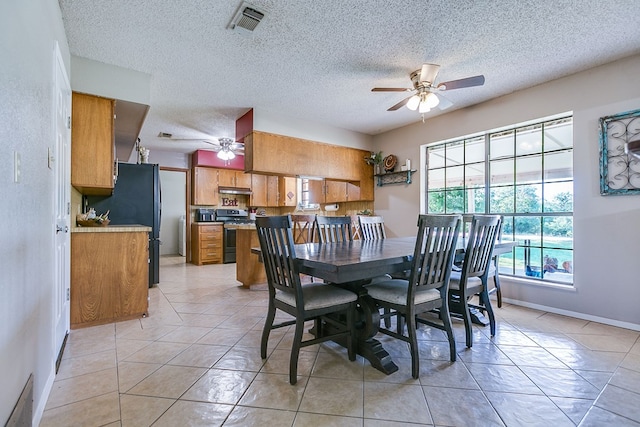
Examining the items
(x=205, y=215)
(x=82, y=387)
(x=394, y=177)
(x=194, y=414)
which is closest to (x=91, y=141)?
(x=82, y=387)

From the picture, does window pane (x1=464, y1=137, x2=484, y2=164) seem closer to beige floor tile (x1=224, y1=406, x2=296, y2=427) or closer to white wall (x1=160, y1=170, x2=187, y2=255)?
beige floor tile (x1=224, y1=406, x2=296, y2=427)

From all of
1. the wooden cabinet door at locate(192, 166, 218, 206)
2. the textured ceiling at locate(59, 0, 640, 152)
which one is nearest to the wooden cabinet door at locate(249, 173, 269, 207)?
the wooden cabinet door at locate(192, 166, 218, 206)

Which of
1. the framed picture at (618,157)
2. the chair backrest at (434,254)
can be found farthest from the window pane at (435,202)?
the chair backrest at (434,254)

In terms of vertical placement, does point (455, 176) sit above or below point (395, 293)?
above

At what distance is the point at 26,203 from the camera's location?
1.27 m

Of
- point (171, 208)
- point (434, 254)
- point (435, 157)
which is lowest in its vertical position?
point (434, 254)

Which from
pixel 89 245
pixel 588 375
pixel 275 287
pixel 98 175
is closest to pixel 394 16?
pixel 275 287

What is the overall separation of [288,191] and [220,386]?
518 centimetres

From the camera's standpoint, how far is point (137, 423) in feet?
4.62

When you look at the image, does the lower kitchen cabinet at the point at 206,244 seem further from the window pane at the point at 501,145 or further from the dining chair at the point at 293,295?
the window pane at the point at 501,145

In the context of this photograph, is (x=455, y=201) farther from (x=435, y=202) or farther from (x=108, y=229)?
(x=108, y=229)

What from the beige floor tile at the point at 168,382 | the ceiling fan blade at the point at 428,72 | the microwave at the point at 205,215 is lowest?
the beige floor tile at the point at 168,382

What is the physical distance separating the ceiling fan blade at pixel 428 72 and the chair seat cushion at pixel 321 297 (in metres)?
2.01

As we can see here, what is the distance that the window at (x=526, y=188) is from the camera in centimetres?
323
